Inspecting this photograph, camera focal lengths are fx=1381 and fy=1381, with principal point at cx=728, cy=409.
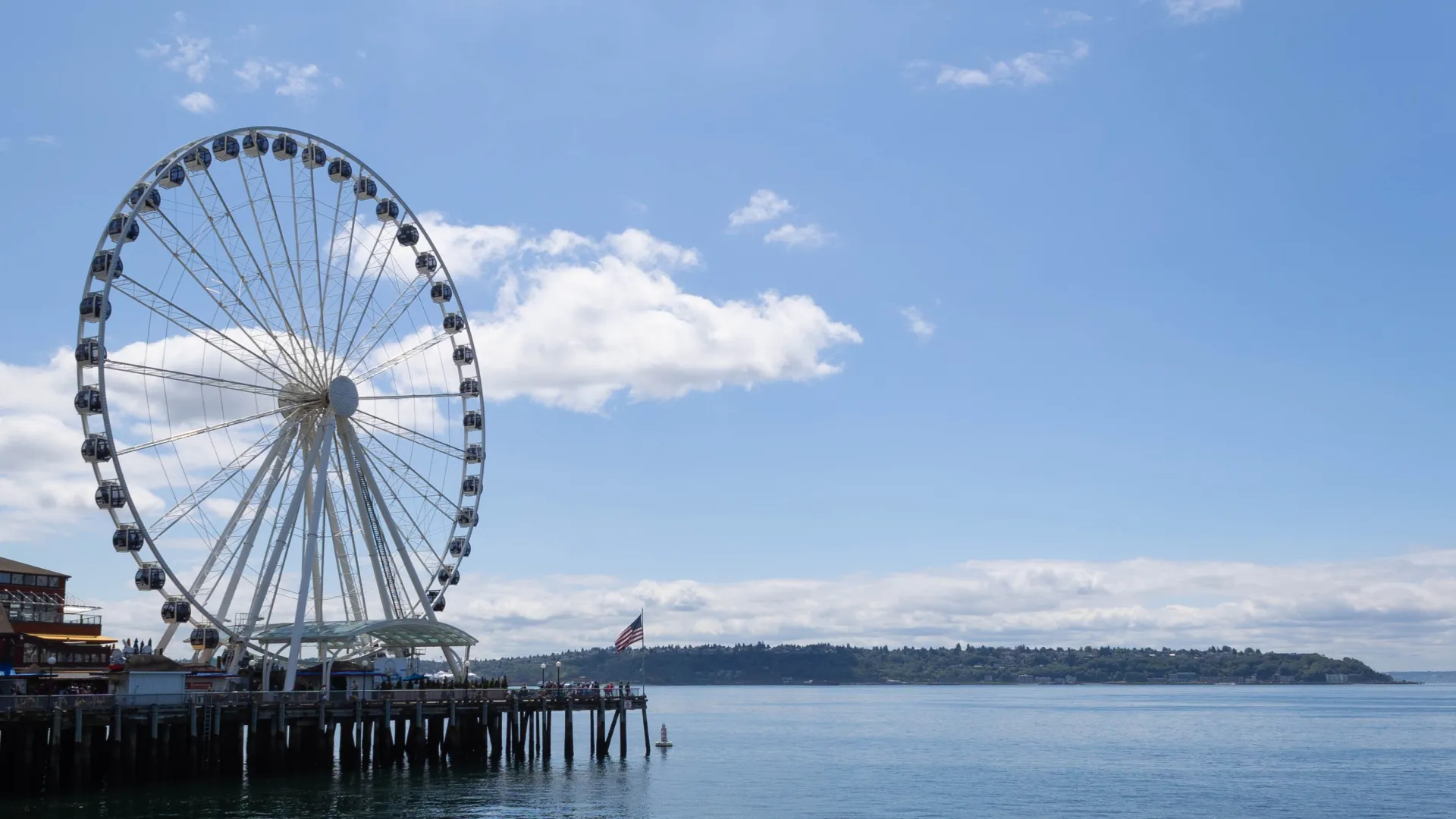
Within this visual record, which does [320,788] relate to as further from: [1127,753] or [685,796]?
[1127,753]

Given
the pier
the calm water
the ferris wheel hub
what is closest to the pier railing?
the pier

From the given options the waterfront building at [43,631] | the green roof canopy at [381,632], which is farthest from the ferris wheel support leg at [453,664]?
the waterfront building at [43,631]

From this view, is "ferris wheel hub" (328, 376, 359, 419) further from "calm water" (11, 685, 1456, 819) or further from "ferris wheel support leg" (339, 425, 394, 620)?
"calm water" (11, 685, 1456, 819)

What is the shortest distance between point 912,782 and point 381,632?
25301mm

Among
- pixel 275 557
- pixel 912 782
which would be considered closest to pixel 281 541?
pixel 275 557

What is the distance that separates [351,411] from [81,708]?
16963 millimetres

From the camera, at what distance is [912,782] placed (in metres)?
64.4

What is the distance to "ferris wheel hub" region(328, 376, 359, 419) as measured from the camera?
194 ft

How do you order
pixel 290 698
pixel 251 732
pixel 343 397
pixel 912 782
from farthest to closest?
1. pixel 912 782
2. pixel 343 397
3. pixel 290 698
4. pixel 251 732

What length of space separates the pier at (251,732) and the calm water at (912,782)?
4.76 feet

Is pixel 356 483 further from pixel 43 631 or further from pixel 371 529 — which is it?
pixel 43 631

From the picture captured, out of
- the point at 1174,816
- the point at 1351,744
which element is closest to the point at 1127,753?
the point at 1351,744

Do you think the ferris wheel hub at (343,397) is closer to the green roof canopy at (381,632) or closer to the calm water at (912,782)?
the green roof canopy at (381,632)

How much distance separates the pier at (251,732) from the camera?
4766 centimetres
